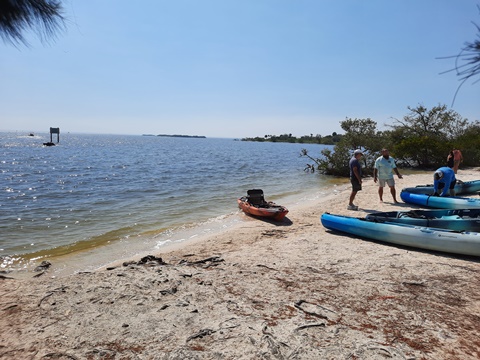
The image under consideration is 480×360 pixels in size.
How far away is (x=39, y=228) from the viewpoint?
10172 millimetres

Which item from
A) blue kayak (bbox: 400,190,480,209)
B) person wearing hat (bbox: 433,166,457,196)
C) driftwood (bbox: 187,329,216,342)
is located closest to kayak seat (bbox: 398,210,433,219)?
blue kayak (bbox: 400,190,480,209)

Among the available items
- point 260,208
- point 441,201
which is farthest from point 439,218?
point 260,208

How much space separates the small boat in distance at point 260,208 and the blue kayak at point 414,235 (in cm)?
238

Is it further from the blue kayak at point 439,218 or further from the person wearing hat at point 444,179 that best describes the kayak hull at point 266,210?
the person wearing hat at point 444,179

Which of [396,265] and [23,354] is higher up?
[396,265]

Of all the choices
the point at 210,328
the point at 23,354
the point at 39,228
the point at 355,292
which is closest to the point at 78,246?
the point at 39,228

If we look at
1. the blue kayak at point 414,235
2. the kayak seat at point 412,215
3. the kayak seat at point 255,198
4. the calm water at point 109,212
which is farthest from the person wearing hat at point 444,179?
the calm water at point 109,212

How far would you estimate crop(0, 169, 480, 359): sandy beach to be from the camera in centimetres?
338

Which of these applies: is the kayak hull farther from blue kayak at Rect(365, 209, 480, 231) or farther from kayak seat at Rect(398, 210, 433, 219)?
kayak seat at Rect(398, 210, 433, 219)

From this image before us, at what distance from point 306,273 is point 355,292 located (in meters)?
0.94

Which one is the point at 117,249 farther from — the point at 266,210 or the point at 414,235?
the point at 414,235

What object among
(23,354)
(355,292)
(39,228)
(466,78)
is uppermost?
(466,78)

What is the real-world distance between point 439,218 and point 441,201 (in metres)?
2.73

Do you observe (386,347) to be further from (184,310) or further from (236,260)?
(236,260)
